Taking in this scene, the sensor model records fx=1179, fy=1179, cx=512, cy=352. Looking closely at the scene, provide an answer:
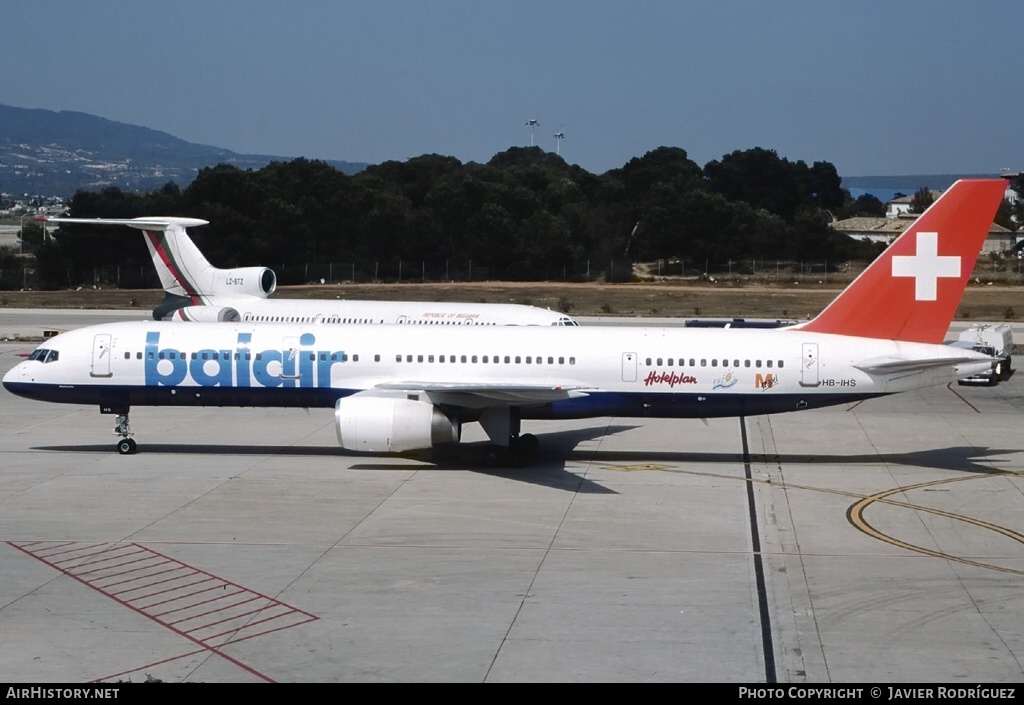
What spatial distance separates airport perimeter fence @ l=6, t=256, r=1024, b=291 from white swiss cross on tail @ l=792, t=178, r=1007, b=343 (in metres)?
83.1

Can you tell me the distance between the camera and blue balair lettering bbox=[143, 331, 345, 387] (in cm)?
3197

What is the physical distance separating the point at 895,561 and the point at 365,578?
998 centimetres

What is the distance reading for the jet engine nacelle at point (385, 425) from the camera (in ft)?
95.6

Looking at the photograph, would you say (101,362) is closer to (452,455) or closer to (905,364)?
(452,455)

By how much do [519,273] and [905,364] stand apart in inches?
3494

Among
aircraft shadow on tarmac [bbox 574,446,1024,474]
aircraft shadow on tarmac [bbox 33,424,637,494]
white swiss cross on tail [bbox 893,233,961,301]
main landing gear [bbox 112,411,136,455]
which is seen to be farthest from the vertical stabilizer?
white swiss cross on tail [bbox 893,233,961,301]

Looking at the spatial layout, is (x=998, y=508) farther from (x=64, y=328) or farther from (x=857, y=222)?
(x=857, y=222)

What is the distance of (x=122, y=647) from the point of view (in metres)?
17.2

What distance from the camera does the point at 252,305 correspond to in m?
52.1

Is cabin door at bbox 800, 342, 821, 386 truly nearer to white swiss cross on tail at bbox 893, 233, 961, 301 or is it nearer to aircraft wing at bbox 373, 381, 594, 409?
white swiss cross on tail at bbox 893, 233, 961, 301

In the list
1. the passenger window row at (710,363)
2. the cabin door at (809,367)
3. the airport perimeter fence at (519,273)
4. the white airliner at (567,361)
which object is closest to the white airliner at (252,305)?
the white airliner at (567,361)

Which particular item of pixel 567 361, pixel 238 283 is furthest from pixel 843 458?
pixel 238 283

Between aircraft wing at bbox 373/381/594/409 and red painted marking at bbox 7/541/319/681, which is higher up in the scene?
aircraft wing at bbox 373/381/594/409
